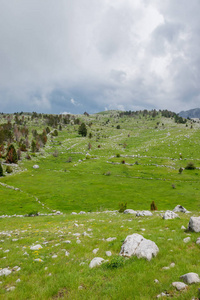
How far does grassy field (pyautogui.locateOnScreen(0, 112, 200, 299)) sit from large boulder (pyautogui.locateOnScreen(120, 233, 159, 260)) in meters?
0.33

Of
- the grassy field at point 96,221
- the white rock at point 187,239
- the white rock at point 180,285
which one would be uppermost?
the white rock at point 180,285

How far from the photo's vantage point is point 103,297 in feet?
17.1

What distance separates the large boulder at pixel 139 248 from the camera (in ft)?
24.3

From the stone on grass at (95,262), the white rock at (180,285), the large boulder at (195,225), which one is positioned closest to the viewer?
the white rock at (180,285)

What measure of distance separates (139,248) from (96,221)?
35.7 ft

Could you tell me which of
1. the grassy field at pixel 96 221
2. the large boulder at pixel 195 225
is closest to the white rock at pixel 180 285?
the grassy field at pixel 96 221

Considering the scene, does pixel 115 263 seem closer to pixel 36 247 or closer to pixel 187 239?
pixel 187 239

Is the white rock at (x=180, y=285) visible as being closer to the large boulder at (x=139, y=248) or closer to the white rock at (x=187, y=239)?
the large boulder at (x=139, y=248)

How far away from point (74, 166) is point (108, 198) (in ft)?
145

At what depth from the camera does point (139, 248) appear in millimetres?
7773

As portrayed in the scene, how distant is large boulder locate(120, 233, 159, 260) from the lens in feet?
24.3

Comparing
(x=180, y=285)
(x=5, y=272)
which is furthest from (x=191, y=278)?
(x=5, y=272)

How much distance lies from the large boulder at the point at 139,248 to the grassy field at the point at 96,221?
0.33 metres

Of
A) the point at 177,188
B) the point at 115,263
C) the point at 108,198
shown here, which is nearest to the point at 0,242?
the point at 115,263
